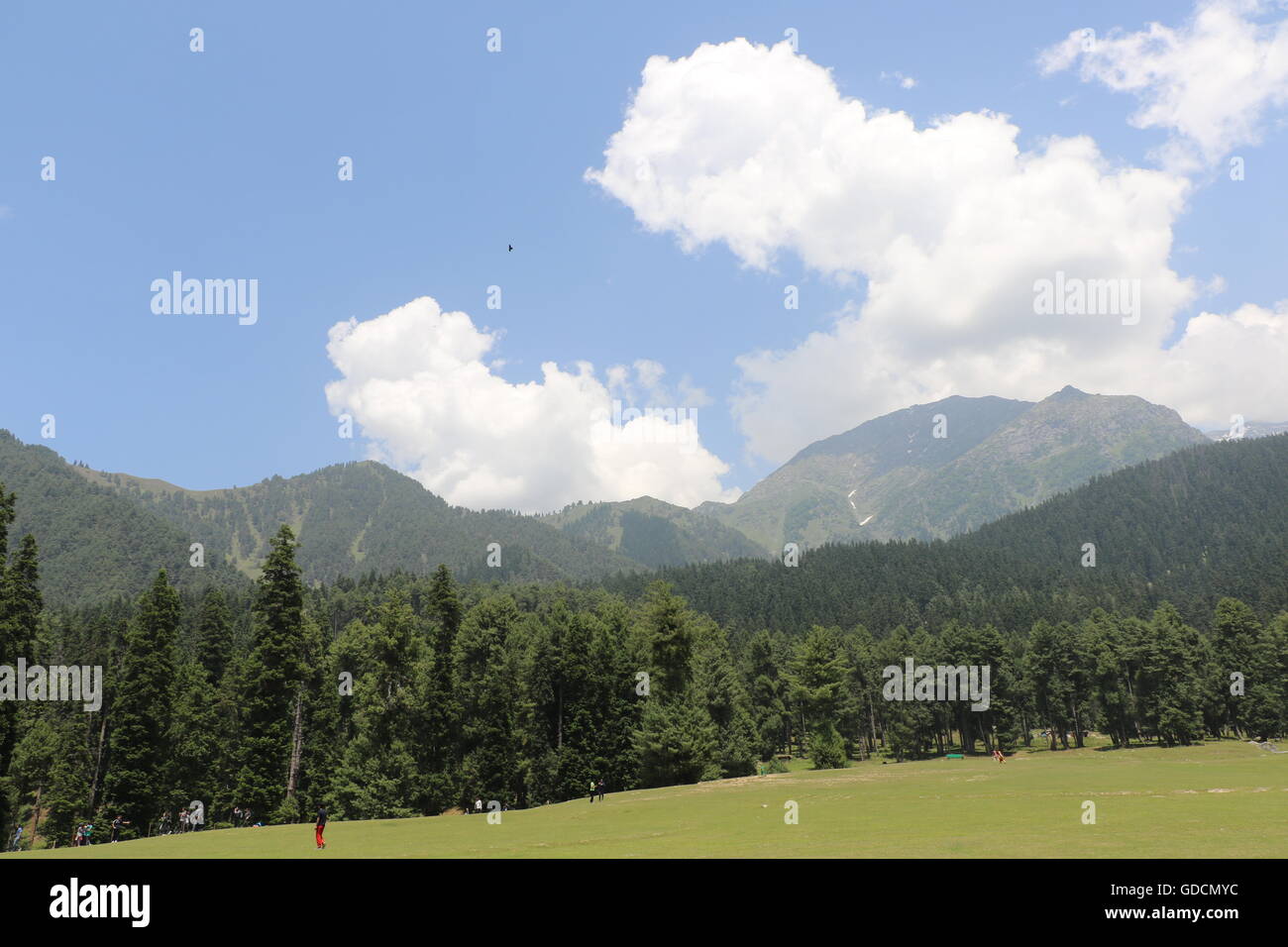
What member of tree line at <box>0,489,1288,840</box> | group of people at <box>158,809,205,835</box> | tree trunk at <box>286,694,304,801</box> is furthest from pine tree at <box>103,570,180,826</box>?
tree trunk at <box>286,694,304,801</box>

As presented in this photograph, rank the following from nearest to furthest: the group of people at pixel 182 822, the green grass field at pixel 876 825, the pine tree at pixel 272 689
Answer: the green grass field at pixel 876 825, the pine tree at pixel 272 689, the group of people at pixel 182 822

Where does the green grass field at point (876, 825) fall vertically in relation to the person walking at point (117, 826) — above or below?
above

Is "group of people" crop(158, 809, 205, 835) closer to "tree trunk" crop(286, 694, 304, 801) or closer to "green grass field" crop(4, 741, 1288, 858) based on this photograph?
"tree trunk" crop(286, 694, 304, 801)

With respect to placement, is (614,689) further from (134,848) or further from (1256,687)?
(1256,687)

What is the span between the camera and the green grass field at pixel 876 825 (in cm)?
2253

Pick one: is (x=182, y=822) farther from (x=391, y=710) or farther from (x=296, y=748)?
(x=391, y=710)

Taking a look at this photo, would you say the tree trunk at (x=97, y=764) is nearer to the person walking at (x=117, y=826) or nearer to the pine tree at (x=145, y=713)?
the pine tree at (x=145, y=713)

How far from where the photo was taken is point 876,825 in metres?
29.8

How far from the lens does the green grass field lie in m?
22.5

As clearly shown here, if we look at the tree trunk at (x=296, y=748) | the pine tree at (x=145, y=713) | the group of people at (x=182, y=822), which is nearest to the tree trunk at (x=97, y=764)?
the group of people at (x=182, y=822)

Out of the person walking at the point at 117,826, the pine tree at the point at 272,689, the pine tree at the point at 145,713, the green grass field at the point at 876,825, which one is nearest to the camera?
the green grass field at the point at 876,825

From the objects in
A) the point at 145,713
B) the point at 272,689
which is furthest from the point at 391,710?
the point at 145,713
